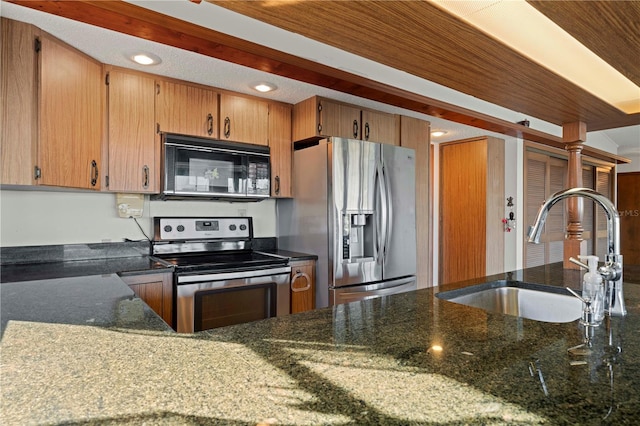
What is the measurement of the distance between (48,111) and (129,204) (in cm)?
81

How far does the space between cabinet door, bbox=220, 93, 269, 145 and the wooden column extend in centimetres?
201

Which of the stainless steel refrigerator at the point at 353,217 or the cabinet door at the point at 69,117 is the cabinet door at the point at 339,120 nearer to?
the stainless steel refrigerator at the point at 353,217

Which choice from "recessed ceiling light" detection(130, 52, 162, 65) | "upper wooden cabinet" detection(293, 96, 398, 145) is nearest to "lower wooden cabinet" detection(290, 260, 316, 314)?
"upper wooden cabinet" detection(293, 96, 398, 145)

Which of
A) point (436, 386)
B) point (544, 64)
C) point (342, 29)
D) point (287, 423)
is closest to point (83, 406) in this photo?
point (287, 423)

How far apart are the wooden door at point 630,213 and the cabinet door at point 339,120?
5.86m

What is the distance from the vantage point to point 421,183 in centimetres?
357

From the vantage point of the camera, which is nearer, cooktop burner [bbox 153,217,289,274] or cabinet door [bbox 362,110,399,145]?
cooktop burner [bbox 153,217,289,274]

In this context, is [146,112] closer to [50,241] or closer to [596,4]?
[50,241]

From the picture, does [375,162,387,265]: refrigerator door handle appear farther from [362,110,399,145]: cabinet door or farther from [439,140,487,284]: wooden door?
[439,140,487,284]: wooden door

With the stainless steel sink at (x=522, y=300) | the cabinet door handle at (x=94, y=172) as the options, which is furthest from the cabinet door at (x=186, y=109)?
the stainless steel sink at (x=522, y=300)

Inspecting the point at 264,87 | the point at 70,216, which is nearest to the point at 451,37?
the point at 264,87

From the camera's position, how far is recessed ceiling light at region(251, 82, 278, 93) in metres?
2.64

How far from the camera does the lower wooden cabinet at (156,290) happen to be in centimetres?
210

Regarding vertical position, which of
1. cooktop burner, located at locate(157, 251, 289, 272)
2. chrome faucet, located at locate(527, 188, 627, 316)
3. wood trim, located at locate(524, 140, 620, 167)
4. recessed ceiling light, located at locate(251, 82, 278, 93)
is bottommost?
cooktop burner, located at locate(157, 251, 289, 272)
